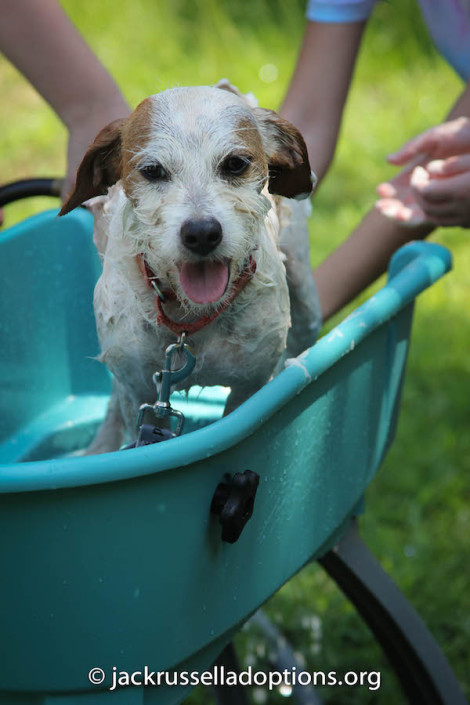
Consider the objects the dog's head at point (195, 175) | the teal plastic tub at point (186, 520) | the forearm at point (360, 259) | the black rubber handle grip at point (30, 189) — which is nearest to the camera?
the teal plastic tub at point (186, 520)

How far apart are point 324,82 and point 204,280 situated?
0.87m

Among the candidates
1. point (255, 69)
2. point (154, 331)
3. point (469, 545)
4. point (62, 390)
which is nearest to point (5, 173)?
point (255, 69)

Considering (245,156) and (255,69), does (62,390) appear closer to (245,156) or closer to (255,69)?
(245,156)

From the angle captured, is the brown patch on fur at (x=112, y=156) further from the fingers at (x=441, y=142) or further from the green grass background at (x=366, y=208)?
the fingers at (x=441, y=142)

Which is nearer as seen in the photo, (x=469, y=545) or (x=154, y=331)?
(x=154, y=331)

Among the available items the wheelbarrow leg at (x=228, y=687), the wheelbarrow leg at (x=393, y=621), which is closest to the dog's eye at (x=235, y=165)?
the wheelbarrow leg at (x=393, y=621)

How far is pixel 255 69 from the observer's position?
4098mm

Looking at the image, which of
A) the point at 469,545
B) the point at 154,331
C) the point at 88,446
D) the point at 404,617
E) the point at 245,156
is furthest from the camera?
the point at 469,545

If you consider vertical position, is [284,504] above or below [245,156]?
below

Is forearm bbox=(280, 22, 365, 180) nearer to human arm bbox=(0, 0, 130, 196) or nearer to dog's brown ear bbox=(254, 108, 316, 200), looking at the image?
human arm bbox=(0, 0, 130, 196)

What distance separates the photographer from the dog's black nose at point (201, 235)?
991 mm

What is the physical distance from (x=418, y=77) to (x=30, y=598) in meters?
3.84

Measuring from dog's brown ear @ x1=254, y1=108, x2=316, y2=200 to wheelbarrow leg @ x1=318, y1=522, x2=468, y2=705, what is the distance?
0.61 m

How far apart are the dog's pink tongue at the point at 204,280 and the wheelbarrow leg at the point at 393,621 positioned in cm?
56
